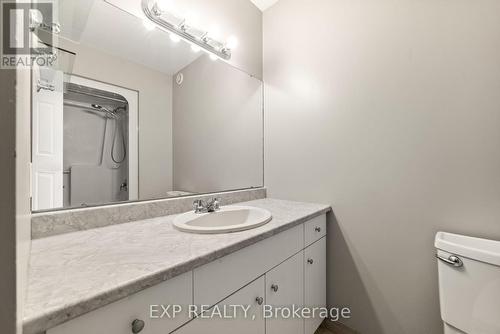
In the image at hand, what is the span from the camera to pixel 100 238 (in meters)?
0.80

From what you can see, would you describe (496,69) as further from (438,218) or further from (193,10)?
(193,10)

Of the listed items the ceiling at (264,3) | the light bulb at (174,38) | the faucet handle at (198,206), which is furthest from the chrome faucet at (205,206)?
the ceiling at (264,3)

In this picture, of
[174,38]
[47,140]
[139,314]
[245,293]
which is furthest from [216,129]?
[139,314]

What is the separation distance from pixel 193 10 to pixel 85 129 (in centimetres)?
97

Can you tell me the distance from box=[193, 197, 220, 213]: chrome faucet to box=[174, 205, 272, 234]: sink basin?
32 millimetres

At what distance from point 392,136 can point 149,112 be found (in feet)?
4.28

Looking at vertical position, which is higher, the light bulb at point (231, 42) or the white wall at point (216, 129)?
the light bulb at point (231, 42)

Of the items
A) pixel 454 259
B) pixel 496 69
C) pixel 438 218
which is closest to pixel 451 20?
pixel 496 69

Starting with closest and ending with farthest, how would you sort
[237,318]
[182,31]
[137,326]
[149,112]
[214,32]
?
[137,326], [237,318], [149,112], [182,31], [214,32]

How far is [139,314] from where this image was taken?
538 mm

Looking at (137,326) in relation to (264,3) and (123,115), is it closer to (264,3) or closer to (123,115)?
(123,115)

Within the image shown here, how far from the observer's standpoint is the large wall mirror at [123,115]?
0.87 m

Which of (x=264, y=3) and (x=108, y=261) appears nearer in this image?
(x=108, y=261)

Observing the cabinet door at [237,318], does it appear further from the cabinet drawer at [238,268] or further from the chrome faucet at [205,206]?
the chrome faucet at [205,206]
